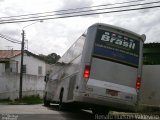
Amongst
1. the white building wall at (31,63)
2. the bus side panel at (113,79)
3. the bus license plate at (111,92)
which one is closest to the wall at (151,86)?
the bus side panel at (113,79)

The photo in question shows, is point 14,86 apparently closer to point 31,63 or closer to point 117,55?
point 31,63

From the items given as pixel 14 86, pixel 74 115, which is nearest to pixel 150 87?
pixel 74 115

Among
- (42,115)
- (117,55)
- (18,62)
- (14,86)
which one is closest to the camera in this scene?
(117,55)

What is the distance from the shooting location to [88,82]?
44.5 feet

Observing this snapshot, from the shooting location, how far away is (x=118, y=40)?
14148 mm

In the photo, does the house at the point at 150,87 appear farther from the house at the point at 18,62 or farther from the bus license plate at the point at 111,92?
the house at the point at 18,62

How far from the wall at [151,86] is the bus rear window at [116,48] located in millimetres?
4752

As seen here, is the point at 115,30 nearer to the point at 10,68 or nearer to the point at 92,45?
the point at 92,45

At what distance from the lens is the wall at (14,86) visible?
3944cm

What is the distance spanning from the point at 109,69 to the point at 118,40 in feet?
3.85

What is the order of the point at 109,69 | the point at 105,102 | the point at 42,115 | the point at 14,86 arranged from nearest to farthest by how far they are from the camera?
the point at 105,102 < the point at 109,69 < the point at 42,115 < the point at 14,86

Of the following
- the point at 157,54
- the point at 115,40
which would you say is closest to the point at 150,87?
the point at 157,54

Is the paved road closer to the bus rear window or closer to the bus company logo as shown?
the bus rear window

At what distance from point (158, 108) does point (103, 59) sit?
5.73m
